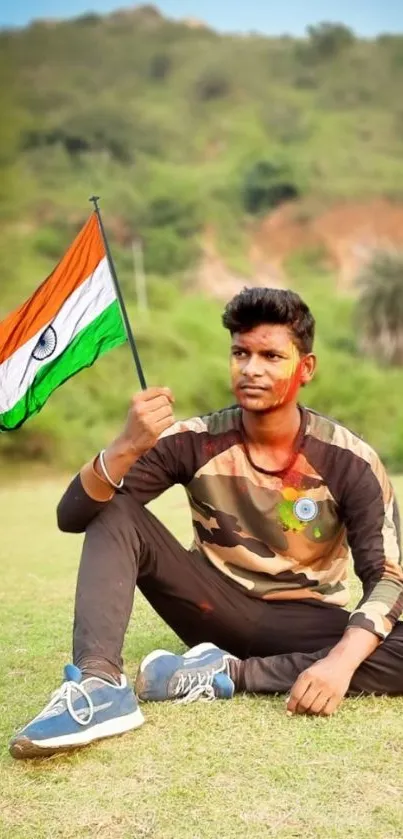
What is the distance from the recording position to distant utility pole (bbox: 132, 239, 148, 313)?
34781 mm

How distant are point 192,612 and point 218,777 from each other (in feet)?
2.66

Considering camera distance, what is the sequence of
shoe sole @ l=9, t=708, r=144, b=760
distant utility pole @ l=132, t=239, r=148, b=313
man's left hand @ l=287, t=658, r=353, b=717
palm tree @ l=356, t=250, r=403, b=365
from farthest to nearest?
distant utility pole @ l=132, t=239, r=148, b=313, palm tree @ l=356, t=250, r=403, b=365, man's left hand @ l=287, t=658, r=353, b=717, shoe sole @ l=9, t=708, r=144, b=760

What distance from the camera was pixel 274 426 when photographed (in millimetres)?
3455

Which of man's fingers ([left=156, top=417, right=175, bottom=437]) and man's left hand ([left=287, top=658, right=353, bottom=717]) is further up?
man's fingers ([left=156, top=417, right=175, bottom=437])

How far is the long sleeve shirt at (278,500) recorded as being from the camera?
11.0ft

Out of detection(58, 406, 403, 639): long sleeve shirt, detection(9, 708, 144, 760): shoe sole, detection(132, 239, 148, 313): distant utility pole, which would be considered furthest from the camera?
detection(132, 239, 148, 313): distant utility pole

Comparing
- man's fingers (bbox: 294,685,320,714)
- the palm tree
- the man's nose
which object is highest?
the palm tree

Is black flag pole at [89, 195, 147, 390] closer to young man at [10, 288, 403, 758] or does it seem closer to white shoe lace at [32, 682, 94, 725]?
young man at [10, 288, 403, 758]

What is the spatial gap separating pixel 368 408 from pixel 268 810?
2536 cm

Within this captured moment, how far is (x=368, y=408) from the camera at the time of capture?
27.6m

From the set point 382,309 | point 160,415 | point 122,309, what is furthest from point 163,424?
point 382,309

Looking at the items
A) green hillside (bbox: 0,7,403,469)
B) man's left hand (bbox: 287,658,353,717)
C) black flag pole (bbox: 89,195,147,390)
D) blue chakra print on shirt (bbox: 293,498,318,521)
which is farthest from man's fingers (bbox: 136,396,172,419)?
green hillside (bbox: 0,7,403,469)

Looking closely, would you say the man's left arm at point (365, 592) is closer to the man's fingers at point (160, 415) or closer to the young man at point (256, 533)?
the young man at point (256, 533)

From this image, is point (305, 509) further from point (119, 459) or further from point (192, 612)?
point (119, 459)
